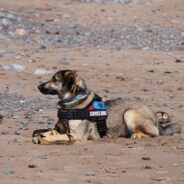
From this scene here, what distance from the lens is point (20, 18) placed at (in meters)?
23.4

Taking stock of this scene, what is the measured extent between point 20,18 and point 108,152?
13903 mm

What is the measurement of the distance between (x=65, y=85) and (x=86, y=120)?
1.53 feet

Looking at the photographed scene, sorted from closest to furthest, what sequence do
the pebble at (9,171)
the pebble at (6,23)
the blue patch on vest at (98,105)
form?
the pebble at (9,171) < the blue patch on vest at (98,105) < the pebble at (6,23)

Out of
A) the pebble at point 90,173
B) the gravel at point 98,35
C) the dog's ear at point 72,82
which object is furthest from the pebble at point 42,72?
the pebble at point 90,173

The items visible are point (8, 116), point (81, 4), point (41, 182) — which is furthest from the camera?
point (81, 4)

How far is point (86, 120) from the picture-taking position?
34.8 ft

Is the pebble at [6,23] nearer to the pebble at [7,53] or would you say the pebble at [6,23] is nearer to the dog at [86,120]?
the pebble at [7,53]

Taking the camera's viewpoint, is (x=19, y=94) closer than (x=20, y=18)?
Yes

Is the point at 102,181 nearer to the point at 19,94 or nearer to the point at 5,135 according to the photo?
the point at 5,135

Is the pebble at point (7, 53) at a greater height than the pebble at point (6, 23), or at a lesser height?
lesser

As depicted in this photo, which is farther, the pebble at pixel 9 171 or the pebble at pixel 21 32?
the pebble at pixel 21 32

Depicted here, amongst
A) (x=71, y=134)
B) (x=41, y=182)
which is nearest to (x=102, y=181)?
(x=41, y=182)

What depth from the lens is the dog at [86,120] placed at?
1055 cm

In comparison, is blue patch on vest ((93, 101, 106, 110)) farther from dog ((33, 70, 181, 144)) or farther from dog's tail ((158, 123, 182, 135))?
dog's tail ((158, 123, 182, 135))
